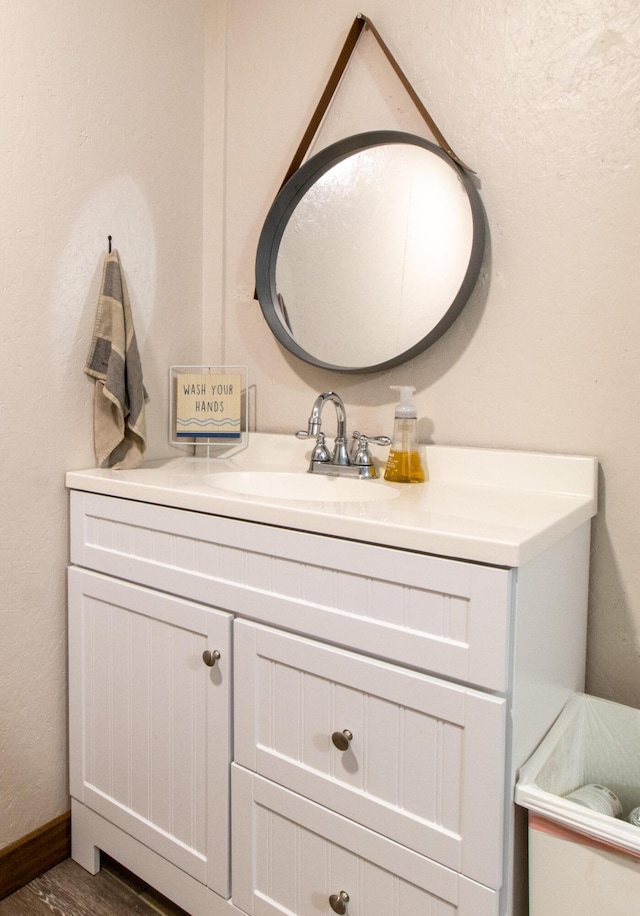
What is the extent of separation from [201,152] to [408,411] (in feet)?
3.24

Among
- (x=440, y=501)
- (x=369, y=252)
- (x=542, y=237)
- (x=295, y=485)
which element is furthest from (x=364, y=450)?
(x=542, y=237)

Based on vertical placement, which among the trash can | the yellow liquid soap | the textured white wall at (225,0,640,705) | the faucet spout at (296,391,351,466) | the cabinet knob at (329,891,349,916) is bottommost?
the cabinet knob at (329,891,349,916)

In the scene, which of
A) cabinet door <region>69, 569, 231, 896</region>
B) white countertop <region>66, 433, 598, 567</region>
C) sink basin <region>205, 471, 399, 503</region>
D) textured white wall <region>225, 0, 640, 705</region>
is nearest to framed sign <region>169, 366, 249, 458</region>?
white countertop <region>66, 433, 598, 567</region>

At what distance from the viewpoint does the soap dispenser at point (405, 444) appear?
131 cm

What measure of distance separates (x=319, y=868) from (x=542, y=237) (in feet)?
3.90

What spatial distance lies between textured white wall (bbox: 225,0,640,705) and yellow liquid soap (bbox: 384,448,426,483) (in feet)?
0.34

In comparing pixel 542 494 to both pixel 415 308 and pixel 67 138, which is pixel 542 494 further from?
pixel 67 138

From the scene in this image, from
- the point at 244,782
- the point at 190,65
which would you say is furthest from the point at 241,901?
the point at 190,65

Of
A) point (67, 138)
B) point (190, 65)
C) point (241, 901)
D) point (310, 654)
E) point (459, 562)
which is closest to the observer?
point (459, 562)

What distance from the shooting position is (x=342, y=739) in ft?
3.09

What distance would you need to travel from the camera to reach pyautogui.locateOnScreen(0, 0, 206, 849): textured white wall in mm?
1286

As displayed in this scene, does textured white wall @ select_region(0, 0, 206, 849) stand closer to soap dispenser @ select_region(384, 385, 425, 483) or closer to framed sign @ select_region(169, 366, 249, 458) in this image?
framed sign @ select_region(169, 366, 249, 458)

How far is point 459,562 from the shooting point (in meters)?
0.84

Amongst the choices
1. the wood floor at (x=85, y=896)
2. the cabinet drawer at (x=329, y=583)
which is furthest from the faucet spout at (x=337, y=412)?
the wood floor at (x=85, y=896)
